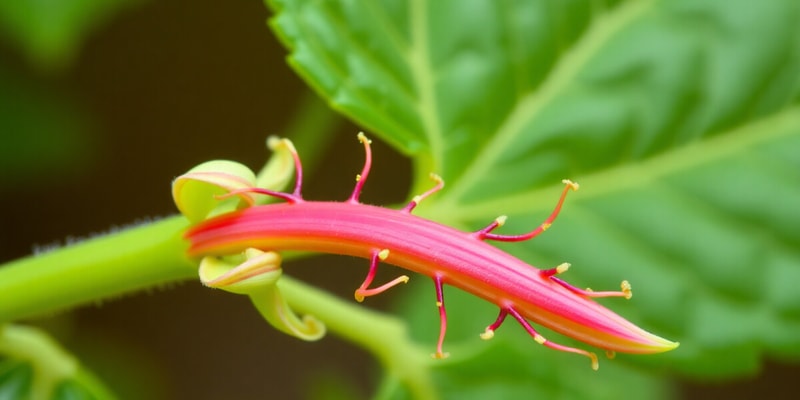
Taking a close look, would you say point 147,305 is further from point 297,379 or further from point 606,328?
point 606,328

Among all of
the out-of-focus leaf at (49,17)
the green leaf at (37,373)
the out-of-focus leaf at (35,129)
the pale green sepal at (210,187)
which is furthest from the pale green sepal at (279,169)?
the out-of-focus leaf at (35,129)

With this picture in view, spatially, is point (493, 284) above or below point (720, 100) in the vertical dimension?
below

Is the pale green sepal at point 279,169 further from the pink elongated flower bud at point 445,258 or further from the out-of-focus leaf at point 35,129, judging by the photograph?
the out-of-focus leaf at point 35,129

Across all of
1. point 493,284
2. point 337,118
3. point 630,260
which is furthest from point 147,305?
point 493,284

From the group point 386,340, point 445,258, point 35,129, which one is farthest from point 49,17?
point 445,258


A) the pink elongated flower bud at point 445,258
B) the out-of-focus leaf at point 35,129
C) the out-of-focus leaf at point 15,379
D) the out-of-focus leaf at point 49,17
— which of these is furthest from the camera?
the out-of-focus leaf at point 35,129
